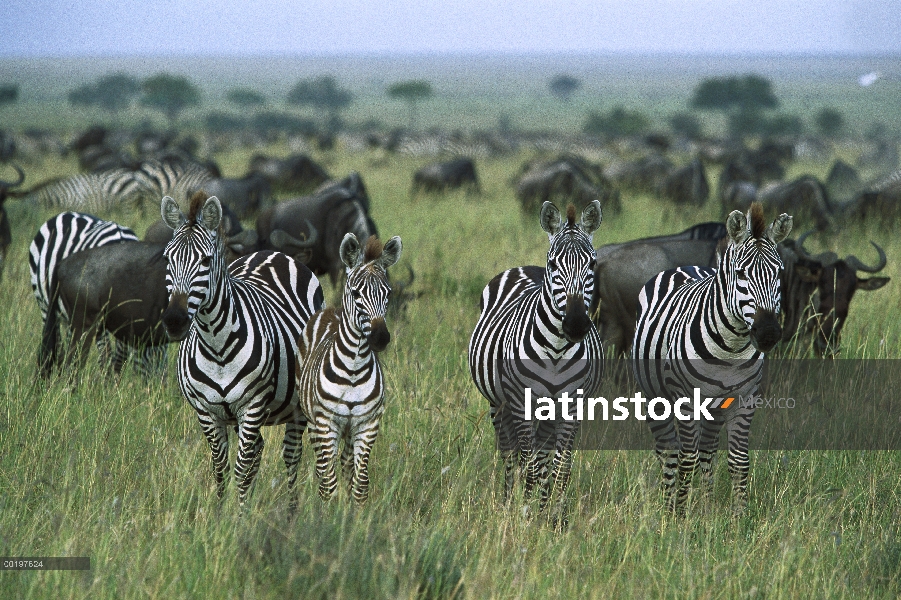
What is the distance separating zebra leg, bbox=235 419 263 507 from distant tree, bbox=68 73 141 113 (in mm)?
98987

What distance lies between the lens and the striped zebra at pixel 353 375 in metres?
4.29

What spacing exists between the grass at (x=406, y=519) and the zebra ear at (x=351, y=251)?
3.59ft

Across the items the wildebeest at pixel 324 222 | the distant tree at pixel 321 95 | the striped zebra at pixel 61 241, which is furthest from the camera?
the distant tree at pixel 321 95

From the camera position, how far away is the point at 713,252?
747cm

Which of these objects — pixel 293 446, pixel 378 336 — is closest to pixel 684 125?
pixel 293 446

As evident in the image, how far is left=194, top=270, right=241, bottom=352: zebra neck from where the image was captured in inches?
176

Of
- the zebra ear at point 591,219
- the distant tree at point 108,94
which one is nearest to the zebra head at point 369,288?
the zebra ear at point 591,219

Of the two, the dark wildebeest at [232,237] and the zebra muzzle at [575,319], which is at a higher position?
the dark wildebeest at [232,237]

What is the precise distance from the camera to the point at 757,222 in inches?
177

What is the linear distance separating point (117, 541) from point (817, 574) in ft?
10.2

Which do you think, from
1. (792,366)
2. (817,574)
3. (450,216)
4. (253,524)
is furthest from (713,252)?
(450,216)

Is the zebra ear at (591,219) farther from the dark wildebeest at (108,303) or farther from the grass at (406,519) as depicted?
the dark wildebeest at (108,303)

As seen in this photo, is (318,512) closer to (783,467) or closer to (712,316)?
(712,316)

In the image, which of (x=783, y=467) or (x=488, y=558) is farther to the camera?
(x=783, y=467)
